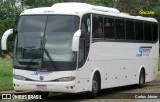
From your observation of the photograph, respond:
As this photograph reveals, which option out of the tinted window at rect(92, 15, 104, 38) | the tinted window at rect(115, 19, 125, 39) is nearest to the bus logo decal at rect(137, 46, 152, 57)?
the tinted window at rect(115, 19, 125, 39)

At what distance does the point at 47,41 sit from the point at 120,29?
5.39m

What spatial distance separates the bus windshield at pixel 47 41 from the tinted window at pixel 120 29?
4141 mm

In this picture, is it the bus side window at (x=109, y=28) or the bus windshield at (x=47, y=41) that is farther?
the bus side window at (x=109, y=28)

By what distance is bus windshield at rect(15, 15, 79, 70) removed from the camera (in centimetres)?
1748

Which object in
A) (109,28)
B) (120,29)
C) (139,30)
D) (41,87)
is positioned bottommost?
(41,87)

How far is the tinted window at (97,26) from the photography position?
19.5m

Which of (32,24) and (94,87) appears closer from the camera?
(32,24)

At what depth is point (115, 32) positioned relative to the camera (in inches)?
854

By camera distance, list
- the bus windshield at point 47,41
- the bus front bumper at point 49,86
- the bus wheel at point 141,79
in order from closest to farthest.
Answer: the bus front bumper at point 49,86, the bus windshield at point 47,41, the bus wheel at point 141,79

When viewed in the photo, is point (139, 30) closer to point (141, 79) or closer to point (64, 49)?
point (141, 79)

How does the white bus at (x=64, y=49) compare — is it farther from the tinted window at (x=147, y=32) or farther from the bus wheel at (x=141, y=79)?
the tinted window at (x=147, y=32)

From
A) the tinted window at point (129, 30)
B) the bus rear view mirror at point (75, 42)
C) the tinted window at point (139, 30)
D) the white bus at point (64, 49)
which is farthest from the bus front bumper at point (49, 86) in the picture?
the tinted window at point (139, 30)

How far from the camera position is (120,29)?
22266 millimetres

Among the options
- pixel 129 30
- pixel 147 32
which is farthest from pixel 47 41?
pixel 147 32
